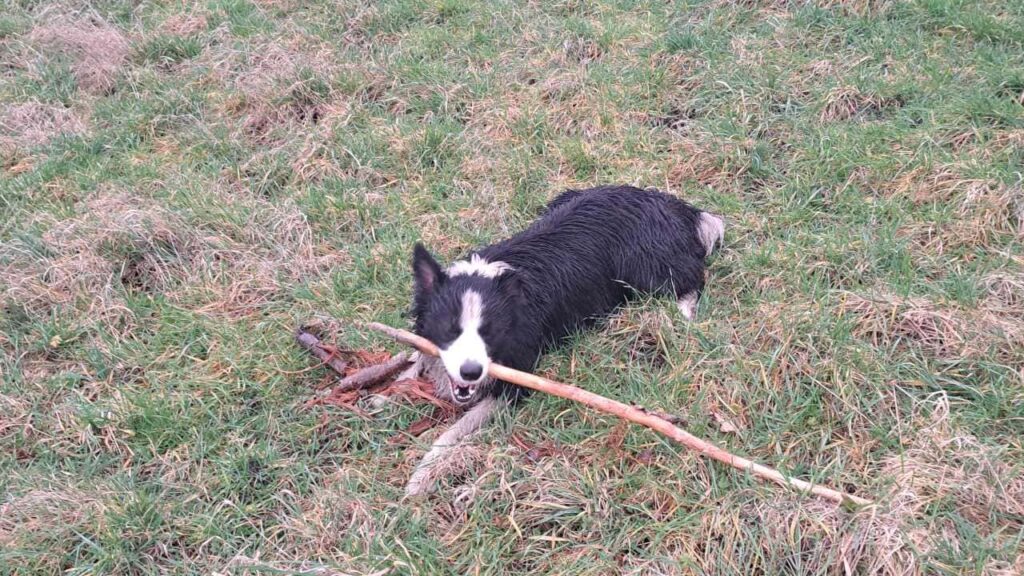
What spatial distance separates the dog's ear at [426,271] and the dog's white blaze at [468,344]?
0.66 ft

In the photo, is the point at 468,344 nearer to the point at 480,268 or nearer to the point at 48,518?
the point at 480,268

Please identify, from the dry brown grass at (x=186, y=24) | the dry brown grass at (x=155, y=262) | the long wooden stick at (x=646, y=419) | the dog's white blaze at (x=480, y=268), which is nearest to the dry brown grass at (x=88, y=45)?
the dry brown grass at (x=186, y=24)

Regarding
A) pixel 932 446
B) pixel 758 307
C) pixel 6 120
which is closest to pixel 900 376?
pixel 932 446

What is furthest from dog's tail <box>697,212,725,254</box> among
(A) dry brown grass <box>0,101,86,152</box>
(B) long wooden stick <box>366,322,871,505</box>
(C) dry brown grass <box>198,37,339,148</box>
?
(A) dry brown grass <box>0,101,86,152</box>

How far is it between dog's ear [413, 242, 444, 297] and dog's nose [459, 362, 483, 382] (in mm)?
Result: 481

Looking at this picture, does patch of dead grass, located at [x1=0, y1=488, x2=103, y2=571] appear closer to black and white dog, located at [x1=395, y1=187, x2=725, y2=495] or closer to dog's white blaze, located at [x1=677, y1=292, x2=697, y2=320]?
black and white dog, located at [x1=395, y1=187, x2=725, y2=495]

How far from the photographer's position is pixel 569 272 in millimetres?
3629

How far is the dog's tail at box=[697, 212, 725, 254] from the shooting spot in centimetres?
407

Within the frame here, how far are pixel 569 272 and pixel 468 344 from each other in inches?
30.9

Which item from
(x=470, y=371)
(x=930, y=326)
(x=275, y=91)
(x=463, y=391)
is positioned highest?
(x=275, y=91)

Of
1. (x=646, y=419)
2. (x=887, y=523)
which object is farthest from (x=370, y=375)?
(x=887, y=523)

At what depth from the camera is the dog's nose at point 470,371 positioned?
2992 mm

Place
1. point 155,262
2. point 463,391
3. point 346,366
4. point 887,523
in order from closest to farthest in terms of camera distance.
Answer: point 887,523 < point 463,391 < point 346,366 < point 155,262

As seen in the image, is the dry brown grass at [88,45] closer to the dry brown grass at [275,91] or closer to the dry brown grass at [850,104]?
the dry brown grass at [275,91]
